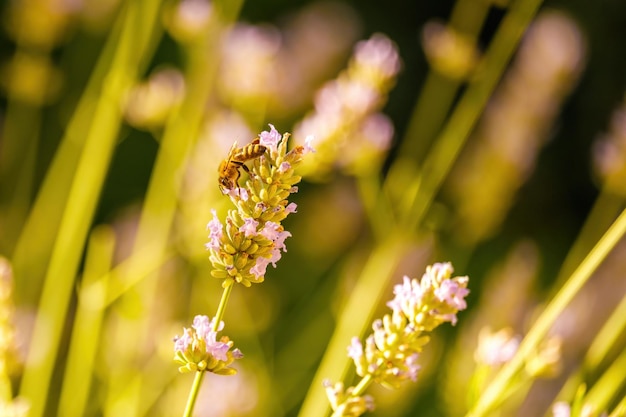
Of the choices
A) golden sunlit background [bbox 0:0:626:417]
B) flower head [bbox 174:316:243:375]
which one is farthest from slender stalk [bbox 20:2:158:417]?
flower head [bbox 174:316:243:375]

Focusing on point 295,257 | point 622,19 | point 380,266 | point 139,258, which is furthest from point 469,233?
point 622,19

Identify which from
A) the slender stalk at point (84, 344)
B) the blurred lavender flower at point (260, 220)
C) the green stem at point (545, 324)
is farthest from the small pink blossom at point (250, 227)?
the slender stalk at point (84, 344)

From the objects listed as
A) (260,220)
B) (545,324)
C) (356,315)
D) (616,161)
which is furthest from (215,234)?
(616,161)

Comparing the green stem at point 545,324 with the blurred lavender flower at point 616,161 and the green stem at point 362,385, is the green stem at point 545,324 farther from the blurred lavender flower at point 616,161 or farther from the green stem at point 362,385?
the blurred lavender flower at point 616,161

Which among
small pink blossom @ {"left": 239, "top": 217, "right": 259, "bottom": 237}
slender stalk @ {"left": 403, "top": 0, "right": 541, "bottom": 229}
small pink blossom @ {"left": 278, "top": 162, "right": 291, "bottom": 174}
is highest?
slender stalk @ {"left": 403, "top": 0, "right": 541, "bottom": 229}

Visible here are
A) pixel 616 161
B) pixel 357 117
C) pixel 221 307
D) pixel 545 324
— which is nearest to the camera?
pixel 221 307

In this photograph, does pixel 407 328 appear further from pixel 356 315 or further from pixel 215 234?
pixel 356 315

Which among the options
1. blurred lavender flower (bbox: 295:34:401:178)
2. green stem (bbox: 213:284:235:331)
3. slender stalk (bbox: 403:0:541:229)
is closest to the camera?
green stem (bbox: 213:284:235:331)

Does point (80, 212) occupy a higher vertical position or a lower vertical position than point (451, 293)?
higher

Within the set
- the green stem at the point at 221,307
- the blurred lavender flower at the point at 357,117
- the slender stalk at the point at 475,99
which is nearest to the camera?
the green stem at the point at 221,307

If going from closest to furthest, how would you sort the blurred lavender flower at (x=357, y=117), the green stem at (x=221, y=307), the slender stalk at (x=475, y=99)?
the green stem at (x=221, y=307) < the blurred lavender flower at (x=357, y=117) < the slender stalk at (x=475, y=99)

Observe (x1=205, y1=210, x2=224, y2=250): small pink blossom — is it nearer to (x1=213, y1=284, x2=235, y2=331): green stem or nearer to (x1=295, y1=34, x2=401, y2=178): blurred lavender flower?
(x1=213, y1=284, x2=235, y2=331): green stem
